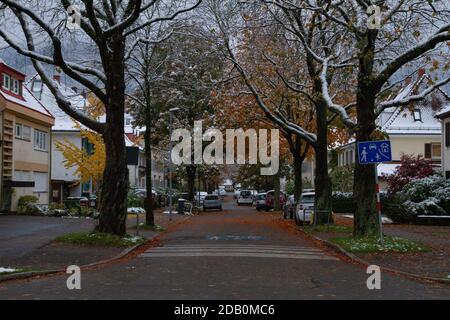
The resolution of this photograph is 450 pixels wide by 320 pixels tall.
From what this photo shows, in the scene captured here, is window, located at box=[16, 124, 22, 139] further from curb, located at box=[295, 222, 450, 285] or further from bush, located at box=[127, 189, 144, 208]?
curb, located at box=[295, 222, 450, 285]

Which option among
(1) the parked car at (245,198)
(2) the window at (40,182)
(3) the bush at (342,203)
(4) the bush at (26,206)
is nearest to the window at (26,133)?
(2) the window at (40,182)

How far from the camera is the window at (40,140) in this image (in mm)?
38906

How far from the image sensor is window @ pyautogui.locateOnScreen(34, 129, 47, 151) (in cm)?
3891

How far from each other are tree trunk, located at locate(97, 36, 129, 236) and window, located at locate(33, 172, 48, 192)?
21.0 m

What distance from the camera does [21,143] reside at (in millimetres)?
36188

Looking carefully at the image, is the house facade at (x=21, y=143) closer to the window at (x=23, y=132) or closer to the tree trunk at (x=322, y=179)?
the window at (x=23, y=132)

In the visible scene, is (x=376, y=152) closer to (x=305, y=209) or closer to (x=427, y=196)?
(x=305, y=209)

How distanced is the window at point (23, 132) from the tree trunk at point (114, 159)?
59.5ft

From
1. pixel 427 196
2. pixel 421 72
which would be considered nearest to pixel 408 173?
pixel 427 196

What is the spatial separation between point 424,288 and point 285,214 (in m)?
27.7

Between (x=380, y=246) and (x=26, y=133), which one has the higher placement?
(x=26, y=133)

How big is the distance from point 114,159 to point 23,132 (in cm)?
1943

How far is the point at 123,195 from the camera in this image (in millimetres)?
19312

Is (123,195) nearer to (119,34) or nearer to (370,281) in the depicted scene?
(119,34)
